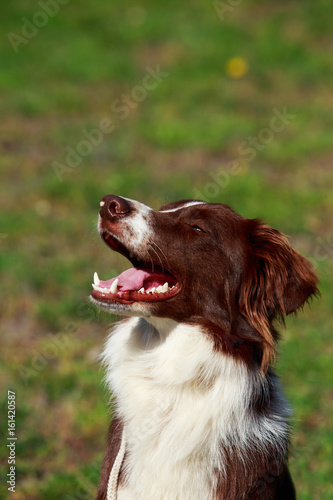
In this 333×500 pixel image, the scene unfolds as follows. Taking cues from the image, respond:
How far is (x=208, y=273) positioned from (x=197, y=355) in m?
0.41

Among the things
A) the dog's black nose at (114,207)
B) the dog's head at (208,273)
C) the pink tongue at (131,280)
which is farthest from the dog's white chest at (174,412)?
the dog's black nose at (114,207)

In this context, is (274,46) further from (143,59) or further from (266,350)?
(266,350)

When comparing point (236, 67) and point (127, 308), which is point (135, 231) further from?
point (236, 67)

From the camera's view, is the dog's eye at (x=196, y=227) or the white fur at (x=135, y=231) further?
the dog's eye at (x=196, y=227)

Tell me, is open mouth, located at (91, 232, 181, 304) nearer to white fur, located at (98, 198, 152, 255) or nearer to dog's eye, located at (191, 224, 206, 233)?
white fur, located at (98, 198, 152, 255)

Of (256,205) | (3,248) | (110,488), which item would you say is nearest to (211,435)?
(110,488)

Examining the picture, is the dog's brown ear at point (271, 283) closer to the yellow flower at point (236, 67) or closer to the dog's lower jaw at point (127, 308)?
the dog's lower jaw at point (127, 308)

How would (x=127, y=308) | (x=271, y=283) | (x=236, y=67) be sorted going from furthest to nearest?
1. (x=236, y=67)
2. (x=271, y=283)
3. (x=127, y=308)

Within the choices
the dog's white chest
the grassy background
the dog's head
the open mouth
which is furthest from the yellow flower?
the dog's white chest

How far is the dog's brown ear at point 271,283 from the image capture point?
3.08 meters

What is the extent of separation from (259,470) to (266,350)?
1.82ft

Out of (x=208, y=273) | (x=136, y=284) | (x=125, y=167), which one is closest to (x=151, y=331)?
(x=136, y=284)

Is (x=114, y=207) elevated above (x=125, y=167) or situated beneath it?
elevated above

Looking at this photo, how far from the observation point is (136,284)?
125 inches
